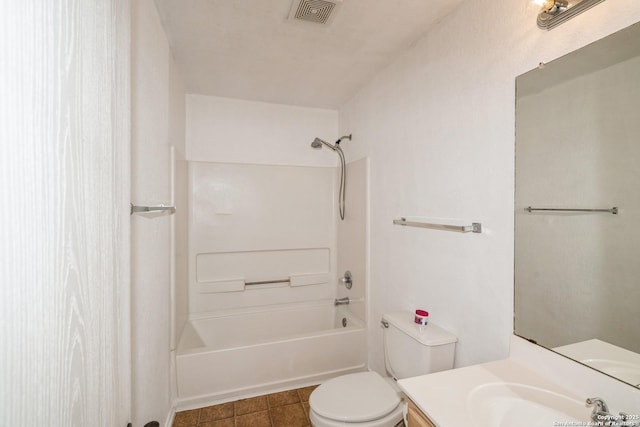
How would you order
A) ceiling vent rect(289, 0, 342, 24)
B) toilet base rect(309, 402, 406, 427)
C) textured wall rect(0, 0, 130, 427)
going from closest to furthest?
textured wall rect(0, 0, 130, 427)
toilet base rect(309, 402, 406, 427)
ceiling vent rect(289, 0, 342, 24)

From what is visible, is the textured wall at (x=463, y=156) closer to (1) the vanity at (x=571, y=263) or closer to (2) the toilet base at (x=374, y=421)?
(1) the vanity at (x=571, y=263)

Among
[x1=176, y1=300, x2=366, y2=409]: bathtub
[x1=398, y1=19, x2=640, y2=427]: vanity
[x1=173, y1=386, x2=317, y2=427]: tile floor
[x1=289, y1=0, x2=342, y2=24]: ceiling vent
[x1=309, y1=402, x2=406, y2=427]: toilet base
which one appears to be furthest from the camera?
[x1=176, y1=300, x2=366, y2=409]: bathtub

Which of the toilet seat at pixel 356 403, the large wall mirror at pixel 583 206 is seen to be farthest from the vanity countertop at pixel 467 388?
the toilet seat at pixel 356 403

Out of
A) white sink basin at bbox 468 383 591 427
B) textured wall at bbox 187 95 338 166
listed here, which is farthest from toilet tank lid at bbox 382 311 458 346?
textured wall at bbox 187 95 338 166

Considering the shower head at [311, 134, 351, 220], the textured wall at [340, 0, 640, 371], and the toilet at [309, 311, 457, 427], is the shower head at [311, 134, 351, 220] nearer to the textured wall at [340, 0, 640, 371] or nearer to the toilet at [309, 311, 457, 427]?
the textured wall at [340, 0, 640, 371]

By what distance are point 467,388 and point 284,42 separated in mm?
1975

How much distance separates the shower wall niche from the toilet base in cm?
156

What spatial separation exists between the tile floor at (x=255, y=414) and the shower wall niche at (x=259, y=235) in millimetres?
857

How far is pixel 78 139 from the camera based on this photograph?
1.80ft

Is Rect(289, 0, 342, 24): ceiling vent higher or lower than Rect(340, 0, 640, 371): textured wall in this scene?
higher

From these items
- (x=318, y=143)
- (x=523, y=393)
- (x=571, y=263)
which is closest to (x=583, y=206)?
(x=571, y=263)

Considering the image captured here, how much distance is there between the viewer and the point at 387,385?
1522 mm

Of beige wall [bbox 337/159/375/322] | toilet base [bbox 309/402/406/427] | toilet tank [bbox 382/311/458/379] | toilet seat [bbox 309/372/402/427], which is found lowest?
toilet base [bbox 309/402/406/427]

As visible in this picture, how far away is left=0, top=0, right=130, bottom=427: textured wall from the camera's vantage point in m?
0.39
